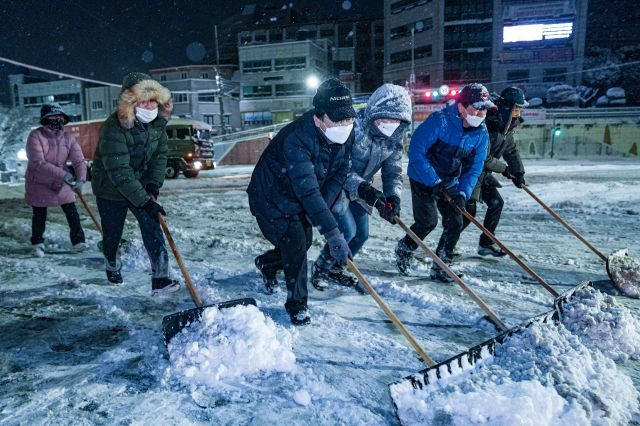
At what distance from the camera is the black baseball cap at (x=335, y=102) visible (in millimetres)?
2775

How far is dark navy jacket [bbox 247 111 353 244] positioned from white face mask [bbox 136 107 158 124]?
3.66 feet

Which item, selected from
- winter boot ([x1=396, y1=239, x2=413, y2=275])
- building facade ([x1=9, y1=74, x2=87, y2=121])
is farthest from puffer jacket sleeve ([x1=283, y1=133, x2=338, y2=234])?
building facade ([x1=9, y1=74, x2=87, y2=121])

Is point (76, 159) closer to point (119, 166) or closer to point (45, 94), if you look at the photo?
point (119, 166)

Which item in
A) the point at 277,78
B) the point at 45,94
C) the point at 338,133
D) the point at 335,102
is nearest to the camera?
the point at 335,102

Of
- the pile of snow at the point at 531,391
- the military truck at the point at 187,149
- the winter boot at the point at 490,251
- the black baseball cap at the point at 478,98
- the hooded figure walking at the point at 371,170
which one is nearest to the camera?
the pile of snow at the point at 531,391

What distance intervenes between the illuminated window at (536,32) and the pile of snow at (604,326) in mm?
44375

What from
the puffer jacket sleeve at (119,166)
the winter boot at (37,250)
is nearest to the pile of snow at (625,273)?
the puffer jacket sleeve at (119,166)

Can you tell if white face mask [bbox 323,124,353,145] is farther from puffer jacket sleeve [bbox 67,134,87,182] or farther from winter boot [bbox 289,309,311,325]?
puffer jacket sleeve [bbox 67,134,87,182]

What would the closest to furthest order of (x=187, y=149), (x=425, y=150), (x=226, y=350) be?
(x=226, y=350) → (x=425, y=150) → (x=187, y=149)

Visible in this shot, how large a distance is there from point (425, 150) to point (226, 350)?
256 centimetres

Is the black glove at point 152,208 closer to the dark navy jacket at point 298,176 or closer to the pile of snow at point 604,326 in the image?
the dark navy jacket at point 298,176

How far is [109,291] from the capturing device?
157 inches

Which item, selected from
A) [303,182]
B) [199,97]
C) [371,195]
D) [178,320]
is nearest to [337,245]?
[303,182]

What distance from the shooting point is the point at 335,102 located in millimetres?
2770
